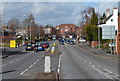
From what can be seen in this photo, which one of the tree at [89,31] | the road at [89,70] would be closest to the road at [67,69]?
the road at [89,70]

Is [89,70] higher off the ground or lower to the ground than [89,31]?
lower

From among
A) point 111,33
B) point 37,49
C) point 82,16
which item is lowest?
point 37,49

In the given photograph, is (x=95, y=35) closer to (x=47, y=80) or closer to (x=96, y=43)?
(x=96, y=43)

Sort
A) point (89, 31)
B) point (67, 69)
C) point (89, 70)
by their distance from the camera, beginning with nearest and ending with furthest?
point (89, 70)
point (67, 69)
point (89, 31)

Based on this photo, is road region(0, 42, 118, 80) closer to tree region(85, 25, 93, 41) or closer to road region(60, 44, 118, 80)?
road region(60, 44, 118, 80)

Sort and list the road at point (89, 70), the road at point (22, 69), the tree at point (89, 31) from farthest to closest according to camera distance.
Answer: the tree at point (89, 31), the road at point (22, 69), the road at point (89, 70)

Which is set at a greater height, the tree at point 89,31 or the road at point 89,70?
the tree at point 89,31

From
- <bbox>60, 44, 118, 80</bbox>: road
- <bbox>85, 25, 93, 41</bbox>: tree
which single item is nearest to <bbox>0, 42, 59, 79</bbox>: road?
<bbox>60, 44, 118, 80</bbox>: road

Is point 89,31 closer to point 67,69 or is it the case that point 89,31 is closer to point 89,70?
point 67,69

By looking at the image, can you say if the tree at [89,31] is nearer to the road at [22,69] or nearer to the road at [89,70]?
the road at [89,70]

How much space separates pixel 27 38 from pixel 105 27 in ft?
249

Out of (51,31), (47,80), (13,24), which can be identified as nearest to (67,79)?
(47,80)

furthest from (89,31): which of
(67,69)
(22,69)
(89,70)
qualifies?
(22,69)

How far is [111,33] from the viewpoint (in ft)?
136
